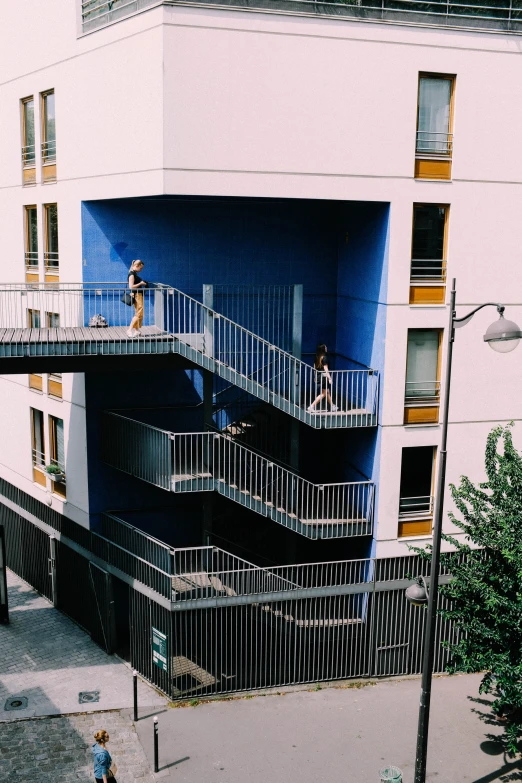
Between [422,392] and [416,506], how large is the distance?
2.76 metres

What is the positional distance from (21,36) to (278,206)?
874 centimetres

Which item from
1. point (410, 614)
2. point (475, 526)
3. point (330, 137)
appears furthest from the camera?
point (410, 614)

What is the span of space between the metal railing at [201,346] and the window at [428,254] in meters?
2.16

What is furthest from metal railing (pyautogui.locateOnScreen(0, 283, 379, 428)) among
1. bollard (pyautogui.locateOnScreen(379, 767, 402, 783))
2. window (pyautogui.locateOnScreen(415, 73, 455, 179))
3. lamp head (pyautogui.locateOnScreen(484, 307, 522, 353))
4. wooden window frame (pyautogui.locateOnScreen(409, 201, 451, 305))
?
bollard (pyautogui.locateOnScreen(379, 767, 402, 783))

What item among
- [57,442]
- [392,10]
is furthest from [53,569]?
[392,10]

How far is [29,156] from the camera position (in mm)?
22516

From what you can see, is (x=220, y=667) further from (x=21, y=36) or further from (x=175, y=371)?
(x=21, y=36)

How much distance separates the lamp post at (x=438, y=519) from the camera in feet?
39.3

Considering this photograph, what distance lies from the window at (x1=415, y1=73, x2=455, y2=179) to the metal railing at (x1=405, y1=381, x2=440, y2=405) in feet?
15.3

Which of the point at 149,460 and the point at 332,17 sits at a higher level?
the point at 332,17

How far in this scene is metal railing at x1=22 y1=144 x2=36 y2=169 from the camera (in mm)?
22266

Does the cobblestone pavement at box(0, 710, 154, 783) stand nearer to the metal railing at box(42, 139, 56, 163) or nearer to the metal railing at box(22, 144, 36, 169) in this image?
the metal railing at box(42, 139, 56, 163)

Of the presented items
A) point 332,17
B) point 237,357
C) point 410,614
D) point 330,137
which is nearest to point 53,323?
point 237,357

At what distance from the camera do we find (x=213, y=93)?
1659 cm
